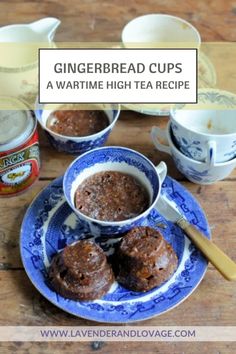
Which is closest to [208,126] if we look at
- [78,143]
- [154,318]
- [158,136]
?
[158,136]

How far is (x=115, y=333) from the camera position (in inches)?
27.1

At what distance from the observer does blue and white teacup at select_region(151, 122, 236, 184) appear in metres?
0.80

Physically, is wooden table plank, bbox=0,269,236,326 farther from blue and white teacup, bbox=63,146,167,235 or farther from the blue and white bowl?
the blue and white bowl

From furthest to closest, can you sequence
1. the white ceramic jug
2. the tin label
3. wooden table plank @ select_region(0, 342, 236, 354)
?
the white ceramic jug
the tin label
wooden table plank @ select_region(0, 342, 236, 354)

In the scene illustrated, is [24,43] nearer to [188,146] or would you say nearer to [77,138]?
[77,138]

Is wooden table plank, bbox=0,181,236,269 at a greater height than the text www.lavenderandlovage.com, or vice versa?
wooden table plank, bbox=0,181,236,269

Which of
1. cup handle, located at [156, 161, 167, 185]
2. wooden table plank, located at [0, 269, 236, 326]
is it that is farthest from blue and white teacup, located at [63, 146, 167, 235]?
wooden table plank, located at [0, 269, 236, 326]

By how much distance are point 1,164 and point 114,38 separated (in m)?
0.42

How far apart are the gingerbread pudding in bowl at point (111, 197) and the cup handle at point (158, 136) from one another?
0.09 m

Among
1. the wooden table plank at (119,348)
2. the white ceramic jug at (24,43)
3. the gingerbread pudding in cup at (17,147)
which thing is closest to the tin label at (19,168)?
the gingerbread pudding in cup at (17,147)

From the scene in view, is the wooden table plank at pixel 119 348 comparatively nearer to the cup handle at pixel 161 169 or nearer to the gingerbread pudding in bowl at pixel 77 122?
the cup handle at pixel 161 169

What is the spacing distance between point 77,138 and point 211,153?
203 mm

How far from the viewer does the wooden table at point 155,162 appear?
0.68 metres

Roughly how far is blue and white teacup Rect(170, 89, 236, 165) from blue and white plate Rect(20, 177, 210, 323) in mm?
64
